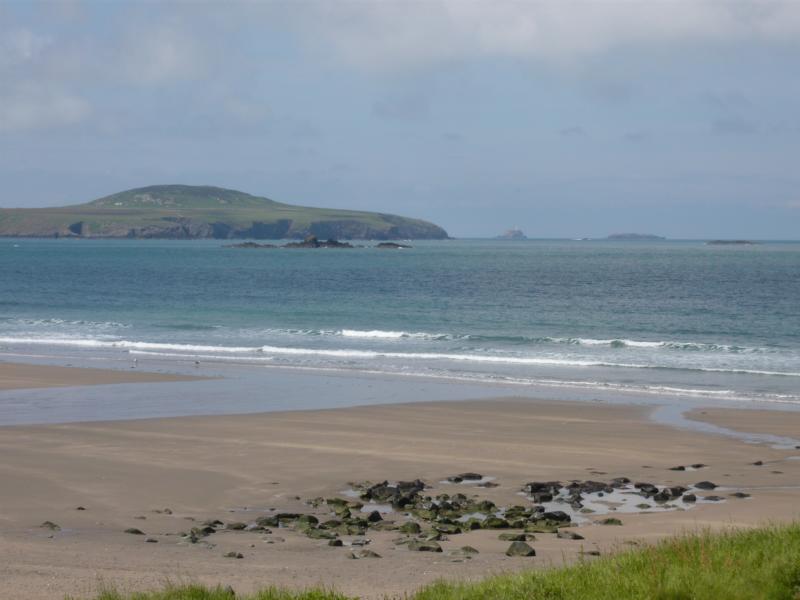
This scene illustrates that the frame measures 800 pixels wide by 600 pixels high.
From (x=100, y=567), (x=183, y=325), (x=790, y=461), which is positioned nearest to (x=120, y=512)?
(x=100, y=567)

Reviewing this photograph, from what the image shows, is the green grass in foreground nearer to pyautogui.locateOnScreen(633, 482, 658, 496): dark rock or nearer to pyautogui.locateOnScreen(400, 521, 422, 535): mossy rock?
pyautogui.locateOnScreen(400, 521, 422, 535): mossy rock

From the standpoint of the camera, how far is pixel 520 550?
1096 cm

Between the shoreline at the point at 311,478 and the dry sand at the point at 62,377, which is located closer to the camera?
the shoreline at the point at 311,478

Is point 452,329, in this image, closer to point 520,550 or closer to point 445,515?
point 445,515

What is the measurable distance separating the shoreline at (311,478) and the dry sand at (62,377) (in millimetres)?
7945

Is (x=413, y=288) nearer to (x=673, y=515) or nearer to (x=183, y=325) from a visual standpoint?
(x=183, y=325)

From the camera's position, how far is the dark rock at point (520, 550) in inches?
430

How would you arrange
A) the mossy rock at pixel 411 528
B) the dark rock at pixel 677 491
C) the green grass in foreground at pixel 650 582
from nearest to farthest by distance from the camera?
the green grass in foreground at pixel 650 582 < the mossy rock at pixel 411 528 < the dark rock at pixel 677 491

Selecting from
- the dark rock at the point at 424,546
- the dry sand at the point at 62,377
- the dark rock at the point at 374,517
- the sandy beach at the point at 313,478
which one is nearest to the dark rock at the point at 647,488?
the sandy beach at the point at 313,478

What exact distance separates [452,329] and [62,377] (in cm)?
2110

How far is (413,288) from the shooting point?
75.6m

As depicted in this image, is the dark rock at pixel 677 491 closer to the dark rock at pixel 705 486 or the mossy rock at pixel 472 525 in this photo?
the dark rock at pixel 705 486

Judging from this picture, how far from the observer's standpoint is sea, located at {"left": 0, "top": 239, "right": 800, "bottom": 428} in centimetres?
3238

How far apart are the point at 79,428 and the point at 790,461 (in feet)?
45.7
